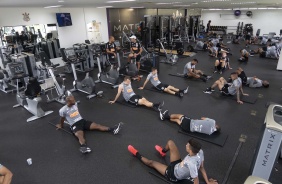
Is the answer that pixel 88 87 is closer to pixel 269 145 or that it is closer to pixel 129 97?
pixel 129 97

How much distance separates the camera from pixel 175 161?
112 inches

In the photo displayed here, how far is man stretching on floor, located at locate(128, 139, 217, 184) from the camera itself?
243cm

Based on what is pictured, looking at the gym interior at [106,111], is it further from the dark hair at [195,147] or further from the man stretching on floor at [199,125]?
the dark hair at [195,147]

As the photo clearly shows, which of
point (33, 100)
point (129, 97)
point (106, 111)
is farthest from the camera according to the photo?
point (129, 97)

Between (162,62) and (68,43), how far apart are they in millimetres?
4797

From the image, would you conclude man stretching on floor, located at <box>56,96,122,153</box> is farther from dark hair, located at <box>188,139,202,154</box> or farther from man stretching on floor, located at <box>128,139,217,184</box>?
dark hair, located at <box>188,139,202,154</box>

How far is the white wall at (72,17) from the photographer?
310 inches

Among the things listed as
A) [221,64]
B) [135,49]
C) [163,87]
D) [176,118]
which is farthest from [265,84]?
[135,49]

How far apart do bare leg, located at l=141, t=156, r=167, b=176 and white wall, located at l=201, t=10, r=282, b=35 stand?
67.8 ft

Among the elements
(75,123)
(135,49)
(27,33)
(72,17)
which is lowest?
(75,123)

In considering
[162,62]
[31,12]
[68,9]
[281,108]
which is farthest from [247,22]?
[281,108]

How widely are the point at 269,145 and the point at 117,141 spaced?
8.38ft

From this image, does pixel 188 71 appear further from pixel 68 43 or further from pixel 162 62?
pixel 68 43

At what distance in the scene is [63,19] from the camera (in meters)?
9.34
